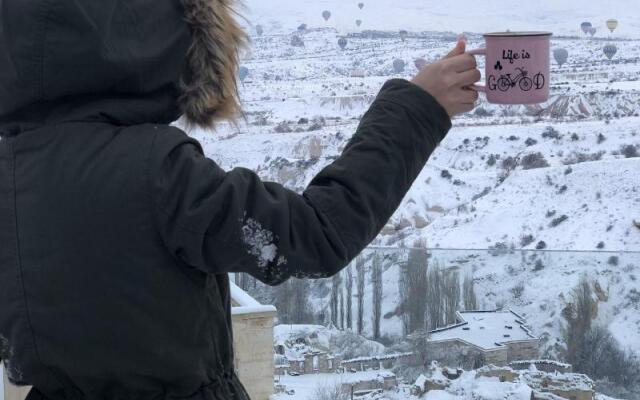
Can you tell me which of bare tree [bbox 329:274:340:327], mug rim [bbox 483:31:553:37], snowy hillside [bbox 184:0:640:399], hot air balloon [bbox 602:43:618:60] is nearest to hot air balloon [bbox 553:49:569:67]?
snowy hillside [bbox 184:0:640:399]

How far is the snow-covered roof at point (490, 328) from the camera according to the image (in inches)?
70.2

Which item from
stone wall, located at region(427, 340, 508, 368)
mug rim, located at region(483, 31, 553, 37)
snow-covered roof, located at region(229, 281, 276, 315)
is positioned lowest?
stone wall, located at region(427, 340, 508, 368)

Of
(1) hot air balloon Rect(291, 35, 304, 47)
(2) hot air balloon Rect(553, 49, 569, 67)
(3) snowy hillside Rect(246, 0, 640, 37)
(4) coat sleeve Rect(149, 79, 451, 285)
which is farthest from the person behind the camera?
(1) hot air balloon Rect(291, 35, 304, 47)

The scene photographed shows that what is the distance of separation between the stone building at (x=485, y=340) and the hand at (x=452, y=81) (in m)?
1.15

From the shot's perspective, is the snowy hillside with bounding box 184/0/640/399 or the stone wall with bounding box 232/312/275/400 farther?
the stone wall with bounding box 232/312/275/400

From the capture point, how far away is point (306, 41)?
3311 mm

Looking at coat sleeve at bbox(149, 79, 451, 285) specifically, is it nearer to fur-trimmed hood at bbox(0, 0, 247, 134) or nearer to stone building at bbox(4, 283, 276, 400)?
fur-trimmed hood at bbox(0, 0, 247, 134)

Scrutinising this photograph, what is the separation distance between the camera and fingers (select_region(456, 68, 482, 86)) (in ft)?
2.25

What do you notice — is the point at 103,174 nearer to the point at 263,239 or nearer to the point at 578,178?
the point at 263,239

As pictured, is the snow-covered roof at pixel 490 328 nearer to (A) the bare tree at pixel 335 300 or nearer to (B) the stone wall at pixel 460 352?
(B) the stone wall at pixel 460 352

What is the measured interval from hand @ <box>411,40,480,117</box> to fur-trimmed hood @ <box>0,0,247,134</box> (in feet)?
0.52

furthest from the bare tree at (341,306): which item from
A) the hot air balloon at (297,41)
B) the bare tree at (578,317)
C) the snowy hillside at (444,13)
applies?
the hot air balloon at (297,41)

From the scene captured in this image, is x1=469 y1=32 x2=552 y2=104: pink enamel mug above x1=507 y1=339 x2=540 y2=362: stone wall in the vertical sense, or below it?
above

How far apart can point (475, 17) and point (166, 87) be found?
1871mm
